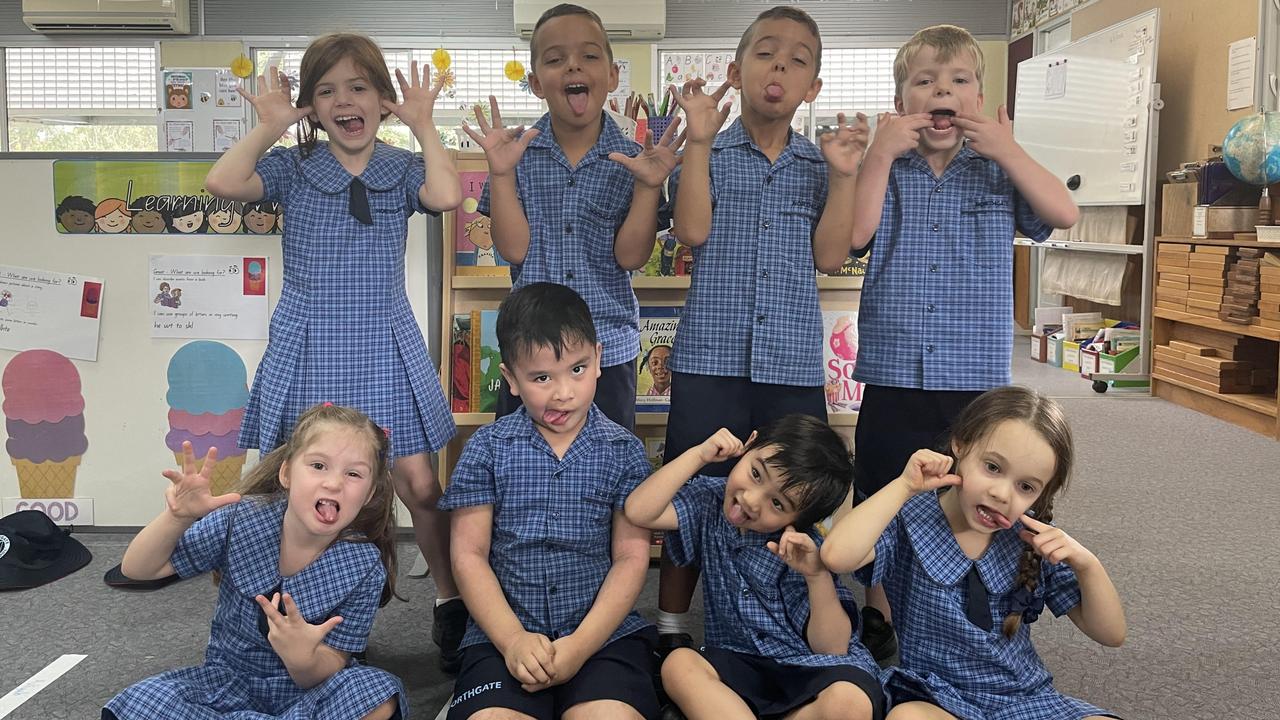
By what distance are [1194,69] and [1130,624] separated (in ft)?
13.6

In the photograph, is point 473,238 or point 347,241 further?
point 473,238

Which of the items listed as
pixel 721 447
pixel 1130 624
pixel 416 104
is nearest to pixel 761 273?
pixel 721 447

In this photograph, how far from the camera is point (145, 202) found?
2.54 m

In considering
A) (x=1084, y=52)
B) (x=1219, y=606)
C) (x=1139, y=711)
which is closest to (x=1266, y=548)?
(x=1219, y=606)

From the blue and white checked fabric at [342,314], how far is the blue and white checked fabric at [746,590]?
57 centimetres

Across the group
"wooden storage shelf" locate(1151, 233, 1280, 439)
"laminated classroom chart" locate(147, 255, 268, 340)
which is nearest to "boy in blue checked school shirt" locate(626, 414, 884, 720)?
"laminated classroom chart" locate(147, 255, 268, 340)

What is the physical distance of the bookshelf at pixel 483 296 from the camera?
2506 mm

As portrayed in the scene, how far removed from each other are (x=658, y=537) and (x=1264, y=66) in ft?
12.7

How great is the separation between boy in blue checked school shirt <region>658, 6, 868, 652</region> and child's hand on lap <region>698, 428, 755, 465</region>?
384mm

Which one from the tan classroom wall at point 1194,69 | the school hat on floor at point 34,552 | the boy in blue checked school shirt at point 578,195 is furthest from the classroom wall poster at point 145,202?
the tan classroom wall at point 1194,69

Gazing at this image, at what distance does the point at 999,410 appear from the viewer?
4.96 ft

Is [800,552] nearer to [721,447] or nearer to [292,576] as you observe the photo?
[721,447]

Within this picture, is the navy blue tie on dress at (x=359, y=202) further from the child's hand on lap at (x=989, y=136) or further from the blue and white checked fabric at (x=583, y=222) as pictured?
the child's hand on lap at (x=989, y=136)

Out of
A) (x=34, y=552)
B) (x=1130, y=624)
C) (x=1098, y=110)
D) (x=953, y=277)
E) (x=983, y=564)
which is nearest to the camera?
(x=983, y=564)
